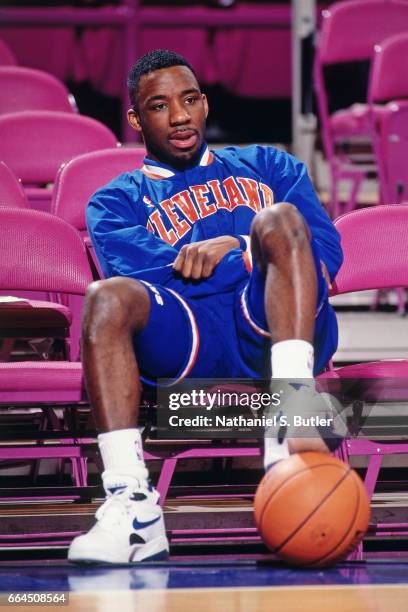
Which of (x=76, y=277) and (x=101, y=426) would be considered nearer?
(x=101, y=426)

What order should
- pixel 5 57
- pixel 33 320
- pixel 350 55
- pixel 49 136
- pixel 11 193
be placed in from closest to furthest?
pixel 33 320, pixel 11 193, pixel 49 136, pixel 350 55, pixel 5 57

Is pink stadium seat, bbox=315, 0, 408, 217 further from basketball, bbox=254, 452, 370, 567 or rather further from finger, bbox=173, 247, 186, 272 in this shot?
basketball, bbox=254, 452, 370, 567

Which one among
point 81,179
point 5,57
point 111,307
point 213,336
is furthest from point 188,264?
point 5,57

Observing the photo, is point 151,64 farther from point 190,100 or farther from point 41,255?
point 41,255

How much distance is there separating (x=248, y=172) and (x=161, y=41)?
13.4 feet

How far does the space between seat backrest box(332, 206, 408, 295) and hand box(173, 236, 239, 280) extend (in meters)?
0.61

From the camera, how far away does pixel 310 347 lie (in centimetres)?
211

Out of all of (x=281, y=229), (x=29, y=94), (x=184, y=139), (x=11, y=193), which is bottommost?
(x=281, y=229)

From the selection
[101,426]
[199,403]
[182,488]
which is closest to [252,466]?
[182,488]

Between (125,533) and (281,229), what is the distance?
64 centimetres

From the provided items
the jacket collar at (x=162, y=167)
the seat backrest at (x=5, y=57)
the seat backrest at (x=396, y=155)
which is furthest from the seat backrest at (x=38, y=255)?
the seat backrest at (x=5, y=57)

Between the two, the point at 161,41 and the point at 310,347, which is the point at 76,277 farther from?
the point at 161,41

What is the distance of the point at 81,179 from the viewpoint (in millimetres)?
3512

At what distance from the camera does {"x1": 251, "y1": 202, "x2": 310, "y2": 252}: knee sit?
2156mm
